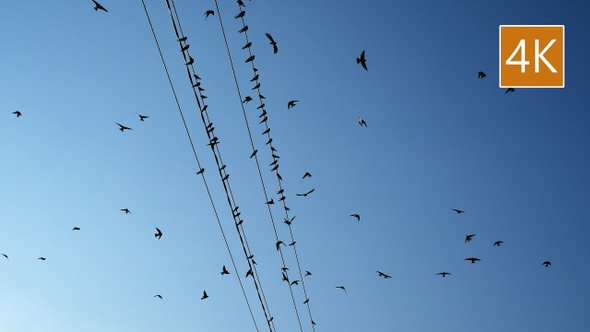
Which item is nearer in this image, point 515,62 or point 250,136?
point 250,136

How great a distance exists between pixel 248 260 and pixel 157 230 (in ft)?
14.6

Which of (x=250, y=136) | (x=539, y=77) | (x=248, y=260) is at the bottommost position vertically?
(x=248, y=260)

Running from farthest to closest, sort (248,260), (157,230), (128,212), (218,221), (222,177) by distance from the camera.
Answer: (128,212), (157,230), (248,260), (218,221), (222,177)

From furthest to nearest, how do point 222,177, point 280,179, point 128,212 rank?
point 128,212
point 280,179
point 222,177

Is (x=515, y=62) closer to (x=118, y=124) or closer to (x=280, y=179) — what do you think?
(x=280, y=179)

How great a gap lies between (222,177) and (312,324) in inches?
340

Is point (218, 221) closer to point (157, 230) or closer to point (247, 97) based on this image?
point (247, 97)

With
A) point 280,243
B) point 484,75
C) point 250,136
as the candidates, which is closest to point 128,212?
point 280,243

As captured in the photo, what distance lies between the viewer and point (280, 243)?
1084 cm

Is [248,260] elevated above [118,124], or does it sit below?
below

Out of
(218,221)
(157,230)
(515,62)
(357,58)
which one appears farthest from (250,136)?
(515,62)

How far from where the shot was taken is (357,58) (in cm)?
1020

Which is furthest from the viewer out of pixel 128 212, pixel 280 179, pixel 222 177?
pixel 128 212

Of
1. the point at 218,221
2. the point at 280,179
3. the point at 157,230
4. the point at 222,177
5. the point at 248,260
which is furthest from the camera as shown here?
the point at 157,230
